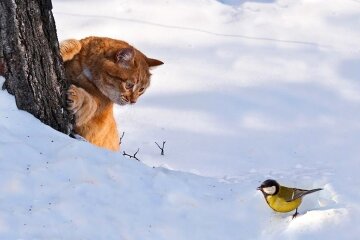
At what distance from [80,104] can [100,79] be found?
1.20 feet

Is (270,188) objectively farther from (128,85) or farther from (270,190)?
(128,85)

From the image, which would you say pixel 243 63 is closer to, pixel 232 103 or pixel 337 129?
pixel 232 103

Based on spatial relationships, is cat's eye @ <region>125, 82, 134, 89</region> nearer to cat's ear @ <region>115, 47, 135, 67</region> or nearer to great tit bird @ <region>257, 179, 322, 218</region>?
cat's ear @ <region>115, 47, 135, 67</region>

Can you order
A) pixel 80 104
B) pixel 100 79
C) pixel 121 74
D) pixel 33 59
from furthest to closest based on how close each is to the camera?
pixel 121 74 → pixel 100 79 → pixel 80 104 → pixel 33 59

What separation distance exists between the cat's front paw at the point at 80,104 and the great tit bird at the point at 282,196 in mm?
1343

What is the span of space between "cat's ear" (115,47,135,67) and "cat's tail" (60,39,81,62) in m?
0.26

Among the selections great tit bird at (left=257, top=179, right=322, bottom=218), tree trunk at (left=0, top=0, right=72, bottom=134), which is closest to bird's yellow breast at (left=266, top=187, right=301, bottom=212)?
great tit bird at (left=257, top=179, right=322, bottom=218)

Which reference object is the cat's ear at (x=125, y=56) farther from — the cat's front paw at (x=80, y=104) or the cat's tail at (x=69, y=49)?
the cat's front paw at (x=80, y=104)

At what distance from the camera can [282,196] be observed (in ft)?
13.0

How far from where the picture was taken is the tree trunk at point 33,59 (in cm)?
434

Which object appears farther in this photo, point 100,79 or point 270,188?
point 100,79

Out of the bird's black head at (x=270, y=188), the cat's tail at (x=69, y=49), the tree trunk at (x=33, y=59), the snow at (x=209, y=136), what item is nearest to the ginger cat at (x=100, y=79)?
the cat's tail at (x=69, y=49)

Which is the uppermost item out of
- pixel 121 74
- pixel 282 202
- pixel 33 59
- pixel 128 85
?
pixel 33 59

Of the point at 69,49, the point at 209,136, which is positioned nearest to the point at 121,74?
the point at 69,49
